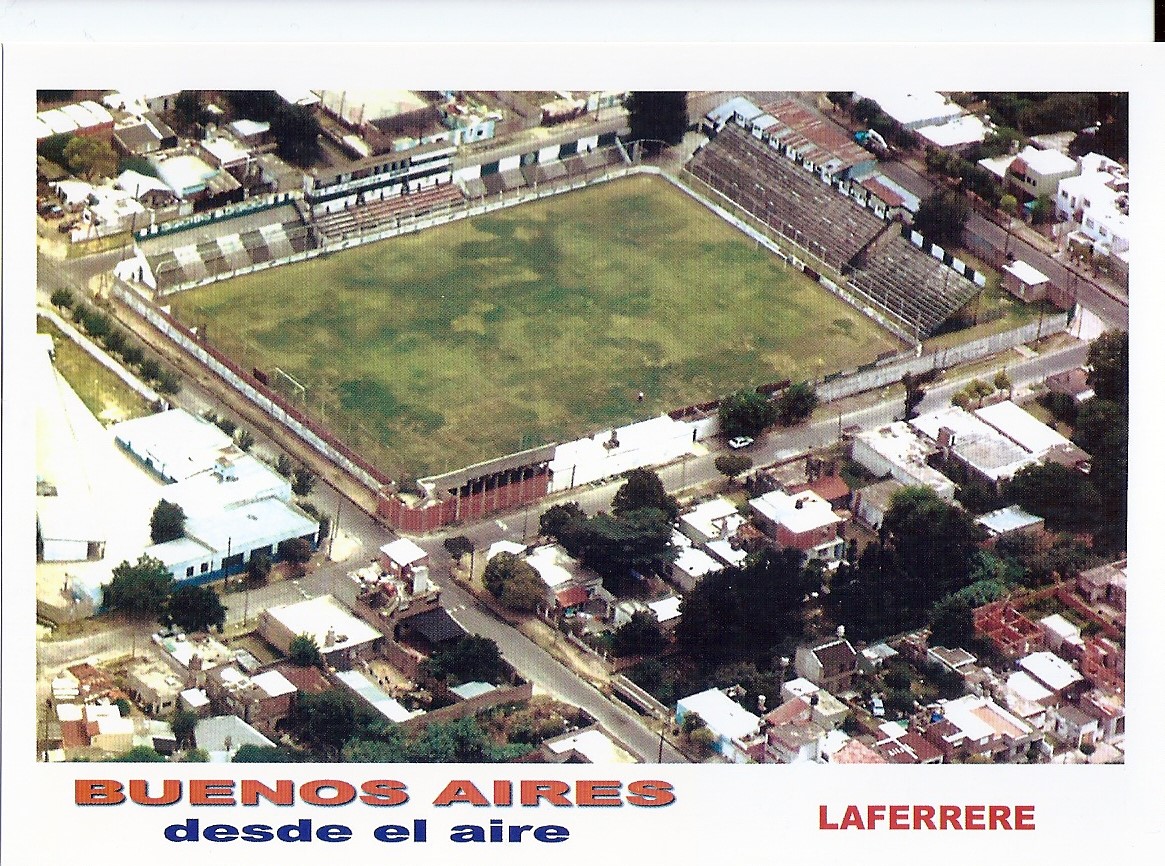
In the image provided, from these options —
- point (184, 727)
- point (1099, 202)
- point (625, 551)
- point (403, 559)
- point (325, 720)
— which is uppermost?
point (1099, 202)

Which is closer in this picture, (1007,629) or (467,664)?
(467,664)

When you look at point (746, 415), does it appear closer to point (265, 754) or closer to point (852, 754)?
point (852, 754)

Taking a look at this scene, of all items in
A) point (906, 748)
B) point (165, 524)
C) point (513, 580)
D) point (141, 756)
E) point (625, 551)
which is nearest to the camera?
point (141, 756)

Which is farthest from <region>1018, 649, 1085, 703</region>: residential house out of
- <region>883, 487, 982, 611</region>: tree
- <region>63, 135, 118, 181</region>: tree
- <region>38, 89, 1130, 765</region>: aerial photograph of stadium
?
<region>63, 135, 118, 181</region>: tree

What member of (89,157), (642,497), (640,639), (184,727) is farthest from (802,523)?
(89,157)

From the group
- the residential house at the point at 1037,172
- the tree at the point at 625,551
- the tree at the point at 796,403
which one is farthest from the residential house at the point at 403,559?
the residential house at the point at 1037,172

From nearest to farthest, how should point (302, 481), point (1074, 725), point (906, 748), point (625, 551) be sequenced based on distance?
1. point (906, 748)
2. point (1074, 725)
3. point (625, 551)
4. point (302, 481)

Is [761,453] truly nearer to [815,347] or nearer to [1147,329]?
[815,347]

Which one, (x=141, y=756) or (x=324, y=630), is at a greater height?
(x=324, y=630)
